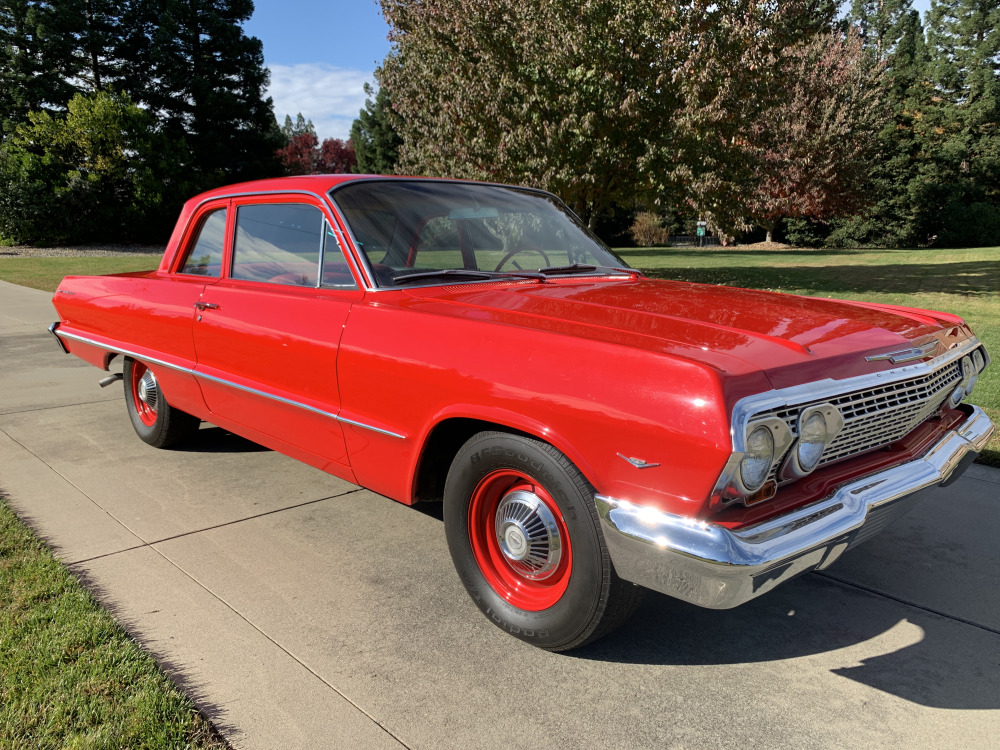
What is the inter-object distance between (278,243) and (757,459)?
8.54 feet

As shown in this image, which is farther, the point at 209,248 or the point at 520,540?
the point at 209,248

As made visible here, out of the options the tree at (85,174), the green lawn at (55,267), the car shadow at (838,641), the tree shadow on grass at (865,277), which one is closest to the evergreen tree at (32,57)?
the tree at (85,174)

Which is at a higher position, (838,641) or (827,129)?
(827,129)

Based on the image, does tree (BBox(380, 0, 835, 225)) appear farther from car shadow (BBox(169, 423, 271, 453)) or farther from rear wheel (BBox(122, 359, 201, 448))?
rear wheel (BBox(122, 359, 201, 448))

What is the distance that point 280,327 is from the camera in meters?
3.29

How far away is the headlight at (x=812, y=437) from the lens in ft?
7.09

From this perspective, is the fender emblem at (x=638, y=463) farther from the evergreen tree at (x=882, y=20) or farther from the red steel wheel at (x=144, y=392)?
the evergreen tree at (x=882, y=20)

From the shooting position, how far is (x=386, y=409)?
282cm

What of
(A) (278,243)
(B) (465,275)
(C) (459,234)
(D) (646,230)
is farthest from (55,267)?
(D) (646,230)

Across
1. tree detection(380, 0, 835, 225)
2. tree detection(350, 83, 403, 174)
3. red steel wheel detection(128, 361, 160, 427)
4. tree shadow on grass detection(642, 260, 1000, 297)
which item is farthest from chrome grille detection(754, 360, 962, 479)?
tree detection(350, 83, 403, 174)

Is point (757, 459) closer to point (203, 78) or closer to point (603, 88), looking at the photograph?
point (603, 88)

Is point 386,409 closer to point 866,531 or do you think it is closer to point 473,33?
point 866,531

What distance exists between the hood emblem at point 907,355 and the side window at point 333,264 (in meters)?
2.06

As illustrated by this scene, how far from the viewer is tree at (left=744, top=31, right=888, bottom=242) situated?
2969cm
